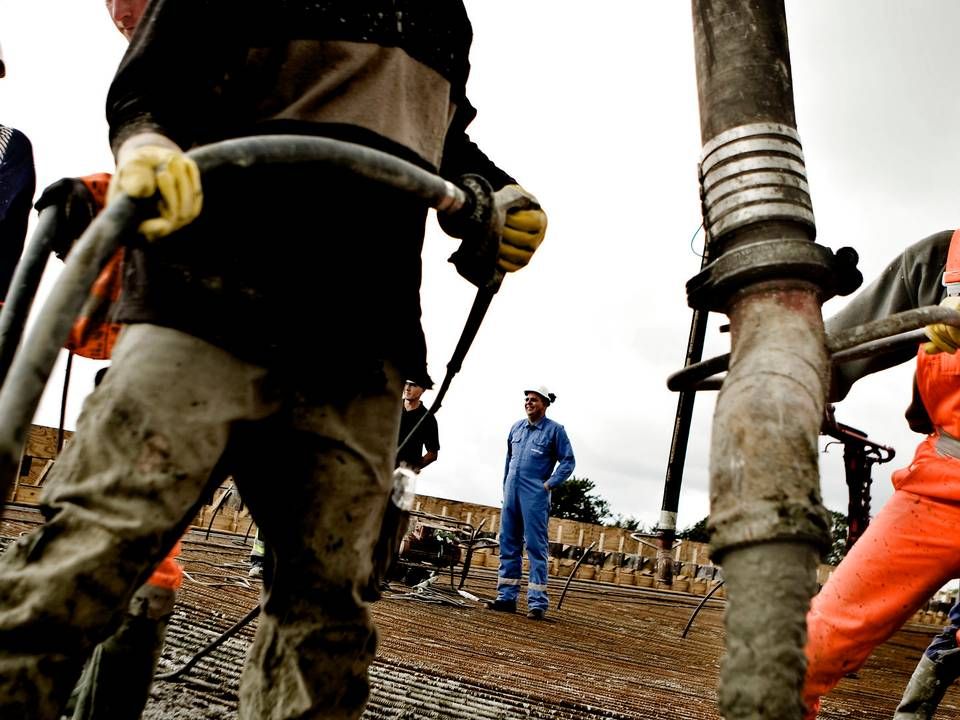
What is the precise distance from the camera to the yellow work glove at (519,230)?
5.38 feet

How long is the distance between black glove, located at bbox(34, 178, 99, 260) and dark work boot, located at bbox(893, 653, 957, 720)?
124 inches

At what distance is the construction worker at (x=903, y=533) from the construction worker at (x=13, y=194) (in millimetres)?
2477

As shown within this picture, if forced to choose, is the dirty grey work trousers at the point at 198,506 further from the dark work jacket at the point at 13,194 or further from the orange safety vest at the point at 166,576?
the dark work jacket at the point at 13,194

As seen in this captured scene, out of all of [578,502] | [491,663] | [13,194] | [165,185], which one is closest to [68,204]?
[165,185]

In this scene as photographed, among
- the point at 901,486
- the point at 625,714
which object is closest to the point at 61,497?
Answer: the point at 901,486

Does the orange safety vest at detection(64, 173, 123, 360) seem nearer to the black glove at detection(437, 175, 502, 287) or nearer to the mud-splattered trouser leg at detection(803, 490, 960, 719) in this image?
the black glove at detection(437, 175, 502, 287)

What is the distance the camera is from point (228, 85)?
143 cm

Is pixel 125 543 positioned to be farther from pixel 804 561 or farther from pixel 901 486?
pixel 901 486

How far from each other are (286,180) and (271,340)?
297mm

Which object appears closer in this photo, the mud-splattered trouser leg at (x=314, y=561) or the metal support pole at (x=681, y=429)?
the mud-splattered trouser leg at (x=314, y=561)

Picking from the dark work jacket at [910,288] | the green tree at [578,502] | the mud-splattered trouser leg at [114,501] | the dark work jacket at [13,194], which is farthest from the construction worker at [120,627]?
the green tree at [578,502]

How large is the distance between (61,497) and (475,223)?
859mm

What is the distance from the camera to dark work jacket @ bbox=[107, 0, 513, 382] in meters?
1.31

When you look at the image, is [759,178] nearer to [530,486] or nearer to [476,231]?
[476,231]
